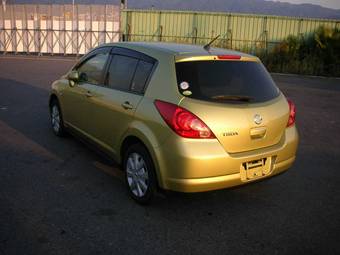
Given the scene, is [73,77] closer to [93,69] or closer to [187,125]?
[93,69]

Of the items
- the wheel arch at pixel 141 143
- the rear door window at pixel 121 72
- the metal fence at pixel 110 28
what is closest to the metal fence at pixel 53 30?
the metal fence at pixel 110 28

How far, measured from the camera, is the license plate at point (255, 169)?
3922mm

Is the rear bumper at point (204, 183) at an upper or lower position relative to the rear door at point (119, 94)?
lower

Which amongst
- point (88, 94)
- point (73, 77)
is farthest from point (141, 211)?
point (73, 77)

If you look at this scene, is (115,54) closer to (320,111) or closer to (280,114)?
(280,114)

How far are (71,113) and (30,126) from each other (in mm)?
1808

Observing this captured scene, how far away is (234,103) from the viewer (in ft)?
12.9

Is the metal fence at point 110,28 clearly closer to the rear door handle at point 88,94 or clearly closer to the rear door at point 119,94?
the rear door handle at point 88,94

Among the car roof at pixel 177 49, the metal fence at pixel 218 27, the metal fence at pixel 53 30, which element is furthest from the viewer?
the metal fence at pixel 53 30

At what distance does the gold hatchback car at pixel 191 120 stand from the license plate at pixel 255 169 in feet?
0.03

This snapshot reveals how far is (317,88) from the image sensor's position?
15055 mm

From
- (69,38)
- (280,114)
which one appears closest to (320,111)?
(280,114)

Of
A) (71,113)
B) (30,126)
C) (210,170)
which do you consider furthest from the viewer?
(30,126)

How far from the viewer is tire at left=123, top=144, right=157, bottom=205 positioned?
4.05m
